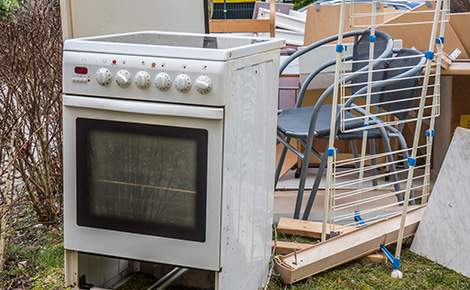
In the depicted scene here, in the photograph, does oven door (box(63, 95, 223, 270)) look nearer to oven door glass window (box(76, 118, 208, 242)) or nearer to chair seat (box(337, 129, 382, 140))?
oven door glass window (box(76, 118, 208, 242))

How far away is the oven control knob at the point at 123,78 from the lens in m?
1.91

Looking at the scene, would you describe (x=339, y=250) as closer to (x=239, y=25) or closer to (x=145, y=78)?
(x=145, y=78)

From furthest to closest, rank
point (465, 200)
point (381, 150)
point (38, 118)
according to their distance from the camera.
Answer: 1. point (381, 150)
2. point (38, 118)
3. point (465, 200)

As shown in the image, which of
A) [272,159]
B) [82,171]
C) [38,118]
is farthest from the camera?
[38,118]

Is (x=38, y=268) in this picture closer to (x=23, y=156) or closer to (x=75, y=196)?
(x=23, y=156)

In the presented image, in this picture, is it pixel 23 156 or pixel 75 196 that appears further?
pixel 23 156

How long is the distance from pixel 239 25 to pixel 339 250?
2756 millimetres

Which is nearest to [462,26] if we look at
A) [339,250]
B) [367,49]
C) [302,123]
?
[367,49]

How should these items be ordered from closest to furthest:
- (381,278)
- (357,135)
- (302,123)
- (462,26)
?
(381,278) → (357,135) → (302,123) → (462,26)

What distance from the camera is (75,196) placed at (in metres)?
2.07

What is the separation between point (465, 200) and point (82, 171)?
1.81 m

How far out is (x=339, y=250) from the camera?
9.04 ft

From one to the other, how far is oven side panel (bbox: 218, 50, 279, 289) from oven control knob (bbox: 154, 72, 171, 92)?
0.65 feet

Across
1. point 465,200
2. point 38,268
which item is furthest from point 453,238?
point 38,268
